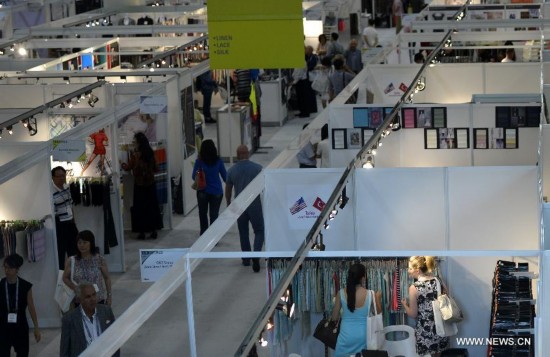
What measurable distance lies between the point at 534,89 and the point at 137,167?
14.0ft

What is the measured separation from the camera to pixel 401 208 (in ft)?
28.0

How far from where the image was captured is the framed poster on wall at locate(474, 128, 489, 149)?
10.8 m

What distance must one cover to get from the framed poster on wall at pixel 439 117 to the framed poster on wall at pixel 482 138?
0.30m

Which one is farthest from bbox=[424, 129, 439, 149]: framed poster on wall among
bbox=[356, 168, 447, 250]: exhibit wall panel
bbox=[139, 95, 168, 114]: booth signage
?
bbox=[139, 95, 168, 114]: booth signage

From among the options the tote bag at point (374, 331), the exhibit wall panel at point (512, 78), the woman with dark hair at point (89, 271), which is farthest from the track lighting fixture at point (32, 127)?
the tote bag at point (374, 331)

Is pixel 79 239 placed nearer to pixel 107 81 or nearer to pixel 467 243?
pixel 467 243

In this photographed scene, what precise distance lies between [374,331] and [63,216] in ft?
12.6

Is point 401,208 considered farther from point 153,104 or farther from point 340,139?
point 153,104

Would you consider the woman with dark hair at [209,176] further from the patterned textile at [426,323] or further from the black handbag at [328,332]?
the patterned textile at [426,323]

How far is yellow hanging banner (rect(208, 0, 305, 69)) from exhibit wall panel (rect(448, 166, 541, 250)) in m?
3.75

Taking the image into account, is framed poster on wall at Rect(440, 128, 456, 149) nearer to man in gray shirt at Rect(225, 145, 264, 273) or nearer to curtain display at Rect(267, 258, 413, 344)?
man in gray shirt at Rect(225, 145, 264, 273)

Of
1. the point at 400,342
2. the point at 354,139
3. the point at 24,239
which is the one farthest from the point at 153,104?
the point at 400,342

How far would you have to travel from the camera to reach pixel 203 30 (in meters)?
17.0

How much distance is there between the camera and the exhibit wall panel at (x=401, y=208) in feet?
27.7
